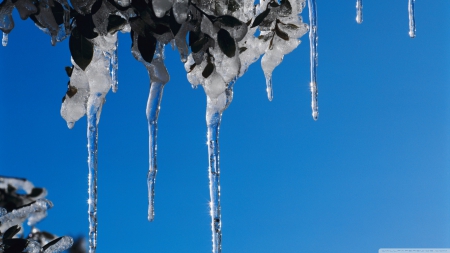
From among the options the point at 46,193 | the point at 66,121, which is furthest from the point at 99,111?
the point at 46,193

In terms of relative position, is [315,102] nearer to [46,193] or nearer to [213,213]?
[213,213]

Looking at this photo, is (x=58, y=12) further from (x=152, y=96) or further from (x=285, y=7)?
(x=285, y=7)

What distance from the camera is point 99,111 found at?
2.36ft

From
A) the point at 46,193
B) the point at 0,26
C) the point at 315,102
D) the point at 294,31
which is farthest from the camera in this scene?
the point at 46,193

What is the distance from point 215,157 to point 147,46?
0.21 metres

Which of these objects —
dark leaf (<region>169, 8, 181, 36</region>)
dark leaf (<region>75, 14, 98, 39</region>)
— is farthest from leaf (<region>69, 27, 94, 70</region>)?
dark leaf (<region>169, 8, 181, 36</region>)

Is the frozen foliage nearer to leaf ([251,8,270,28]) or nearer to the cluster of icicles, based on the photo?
the cluster of icicles

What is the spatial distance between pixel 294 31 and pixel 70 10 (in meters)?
0.36

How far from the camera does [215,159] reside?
2.54 ft

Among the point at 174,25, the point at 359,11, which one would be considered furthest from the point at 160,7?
the point at 359,11

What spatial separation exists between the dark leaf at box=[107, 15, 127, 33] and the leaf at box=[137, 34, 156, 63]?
0.03m

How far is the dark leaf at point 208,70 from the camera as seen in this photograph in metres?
0.71

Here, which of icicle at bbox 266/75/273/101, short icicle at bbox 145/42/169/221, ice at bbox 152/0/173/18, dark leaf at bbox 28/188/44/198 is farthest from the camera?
dark leaf at bbox 28/188/44/198

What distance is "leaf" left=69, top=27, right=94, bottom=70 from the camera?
679 millimetres
